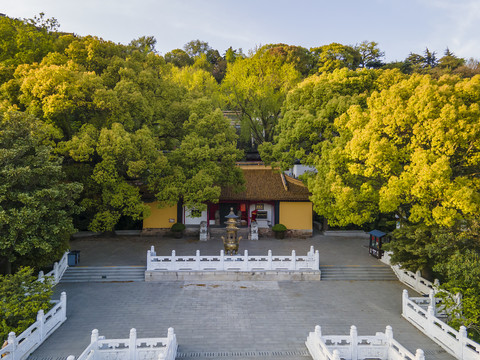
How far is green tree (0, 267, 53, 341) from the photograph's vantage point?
29.2ft

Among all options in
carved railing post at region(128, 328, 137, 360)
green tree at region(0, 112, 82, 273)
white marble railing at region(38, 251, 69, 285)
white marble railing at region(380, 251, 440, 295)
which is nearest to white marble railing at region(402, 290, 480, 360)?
white marble railing at region(380, 251, 440, 295)

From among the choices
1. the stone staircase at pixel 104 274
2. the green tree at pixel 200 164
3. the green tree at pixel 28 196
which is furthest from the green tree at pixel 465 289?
the green tree at pixel 28 196

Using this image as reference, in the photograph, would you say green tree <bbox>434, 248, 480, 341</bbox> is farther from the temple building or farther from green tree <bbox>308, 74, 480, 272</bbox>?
the temple building

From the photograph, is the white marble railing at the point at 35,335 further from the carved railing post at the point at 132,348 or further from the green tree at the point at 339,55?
the green tree at the point at 339,55

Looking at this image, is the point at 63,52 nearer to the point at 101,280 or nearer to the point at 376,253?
the point at 101,280

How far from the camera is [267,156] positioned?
2208 centimetres

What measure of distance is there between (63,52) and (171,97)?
702 cm

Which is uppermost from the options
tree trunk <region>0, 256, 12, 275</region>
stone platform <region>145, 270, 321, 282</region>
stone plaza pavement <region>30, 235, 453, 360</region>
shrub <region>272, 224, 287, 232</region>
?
tree trunk <region>0, 256, 12, 275</region>

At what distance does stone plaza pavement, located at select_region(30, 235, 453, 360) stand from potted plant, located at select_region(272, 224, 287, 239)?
4.55 meters

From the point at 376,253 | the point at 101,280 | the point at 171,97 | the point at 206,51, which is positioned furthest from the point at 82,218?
the point at 206,51

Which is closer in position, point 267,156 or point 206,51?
point 267,156

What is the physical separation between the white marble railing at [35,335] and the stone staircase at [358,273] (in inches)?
429

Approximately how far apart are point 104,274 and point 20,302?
543 cm

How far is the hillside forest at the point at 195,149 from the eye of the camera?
1101cm
